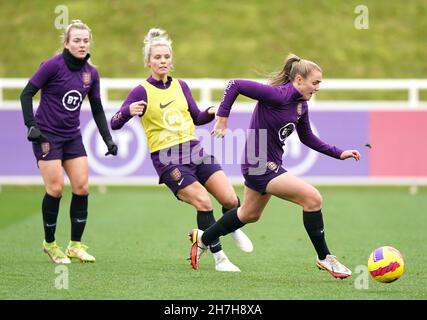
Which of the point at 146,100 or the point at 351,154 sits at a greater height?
the point at 146,100

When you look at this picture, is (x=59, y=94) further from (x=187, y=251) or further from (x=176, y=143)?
(x=187, y=251)

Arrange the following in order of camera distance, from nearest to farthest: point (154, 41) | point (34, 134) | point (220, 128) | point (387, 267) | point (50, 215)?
point (387, 267) < point (220, 128) < point (34, 134) < point (154, 41) < point (50, 215)

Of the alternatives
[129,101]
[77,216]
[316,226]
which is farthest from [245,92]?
[77,216]

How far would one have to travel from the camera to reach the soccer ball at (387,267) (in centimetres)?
750

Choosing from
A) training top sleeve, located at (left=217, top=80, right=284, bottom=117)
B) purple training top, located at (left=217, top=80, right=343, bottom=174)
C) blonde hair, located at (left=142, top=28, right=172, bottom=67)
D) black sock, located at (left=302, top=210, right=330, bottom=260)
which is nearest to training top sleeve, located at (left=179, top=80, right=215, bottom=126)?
blonde hair, located at (left=142, top=28, right=172, bottom=67)

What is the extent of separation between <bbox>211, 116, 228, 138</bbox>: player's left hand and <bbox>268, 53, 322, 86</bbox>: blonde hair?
641mm

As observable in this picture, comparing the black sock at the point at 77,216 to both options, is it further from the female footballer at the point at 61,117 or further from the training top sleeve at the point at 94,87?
the training top sleeve at the point at 94,87

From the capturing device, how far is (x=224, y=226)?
8352mm

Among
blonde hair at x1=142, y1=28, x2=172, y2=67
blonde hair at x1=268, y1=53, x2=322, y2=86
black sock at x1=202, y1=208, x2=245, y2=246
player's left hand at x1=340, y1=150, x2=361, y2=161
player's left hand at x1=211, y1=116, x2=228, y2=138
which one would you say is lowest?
black sock at x1=202, y1=208, x2=245, y2=246

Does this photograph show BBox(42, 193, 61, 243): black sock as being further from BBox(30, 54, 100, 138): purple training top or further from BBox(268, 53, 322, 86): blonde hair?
BBox(268, 53, 322, 86): blonde hair

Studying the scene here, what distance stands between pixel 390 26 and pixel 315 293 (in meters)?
19.8

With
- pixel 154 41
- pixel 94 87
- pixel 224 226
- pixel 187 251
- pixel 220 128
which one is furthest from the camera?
pixel 187 251

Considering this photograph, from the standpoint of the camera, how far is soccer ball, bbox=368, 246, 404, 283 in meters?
7.50

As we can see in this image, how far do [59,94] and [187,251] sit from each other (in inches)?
89.0
